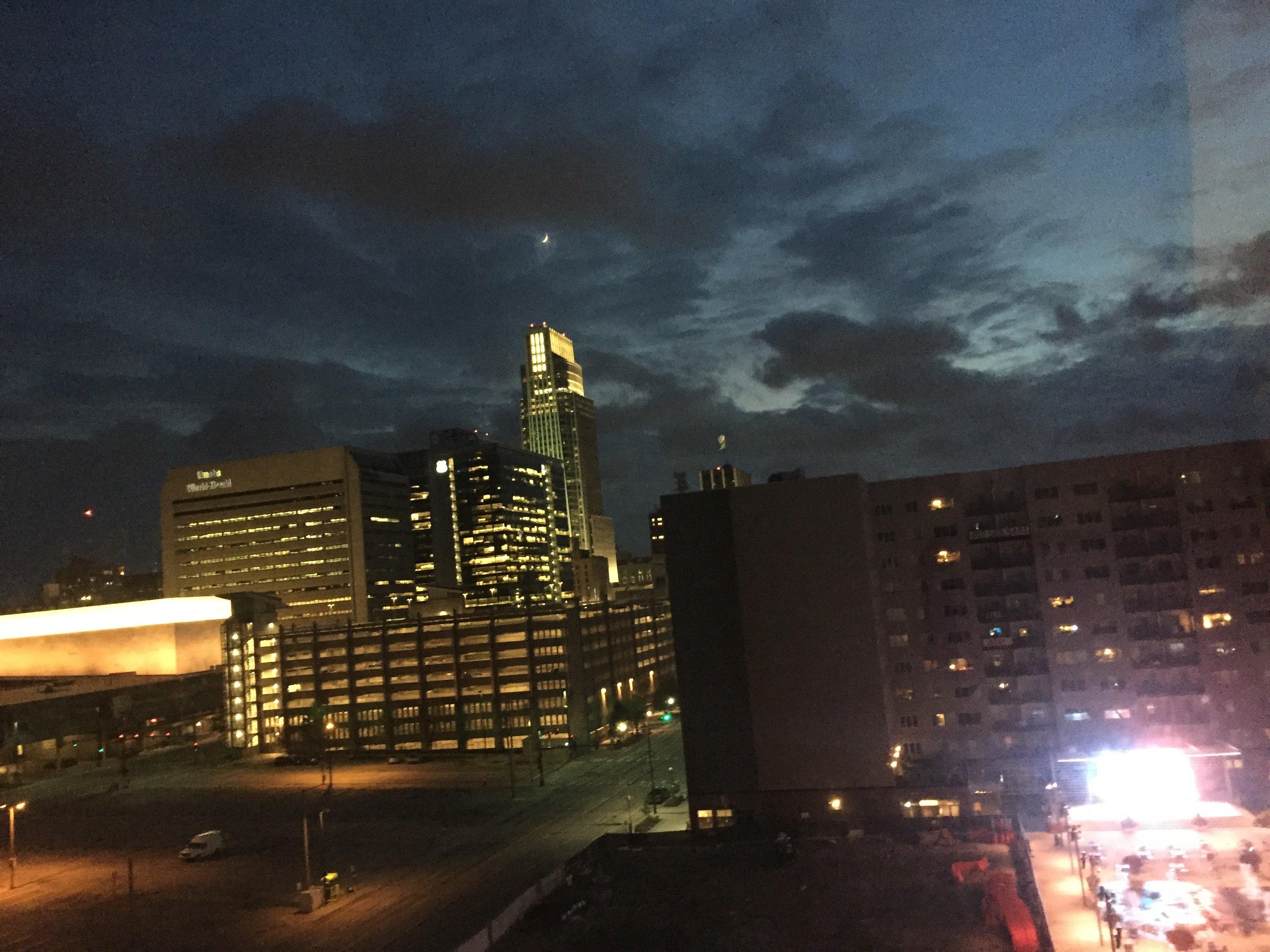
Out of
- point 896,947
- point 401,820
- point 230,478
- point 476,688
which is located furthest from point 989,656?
point 230,478

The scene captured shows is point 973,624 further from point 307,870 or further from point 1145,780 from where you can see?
point 307,870

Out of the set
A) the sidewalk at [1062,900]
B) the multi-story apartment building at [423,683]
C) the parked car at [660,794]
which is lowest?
the parked car at [660,794]

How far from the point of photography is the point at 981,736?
46875mm

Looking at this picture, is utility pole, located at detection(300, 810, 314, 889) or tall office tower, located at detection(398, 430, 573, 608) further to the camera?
tall office tower, located at detection(398, 430, 573, 608)

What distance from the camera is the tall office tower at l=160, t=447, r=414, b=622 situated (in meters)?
143

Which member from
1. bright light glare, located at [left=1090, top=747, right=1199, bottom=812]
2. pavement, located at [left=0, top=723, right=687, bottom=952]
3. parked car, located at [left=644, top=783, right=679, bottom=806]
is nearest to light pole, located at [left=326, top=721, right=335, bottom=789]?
pavement, located at [left=0, top=723, right=687, bottom=952]

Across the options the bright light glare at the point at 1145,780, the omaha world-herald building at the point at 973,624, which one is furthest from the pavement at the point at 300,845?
the bright light glare at the point at 1145,780

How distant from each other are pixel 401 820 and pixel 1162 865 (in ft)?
117

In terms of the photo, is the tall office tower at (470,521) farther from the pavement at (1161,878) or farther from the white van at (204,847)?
the pavement at (1161,878)

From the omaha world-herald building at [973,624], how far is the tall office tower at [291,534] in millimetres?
104061

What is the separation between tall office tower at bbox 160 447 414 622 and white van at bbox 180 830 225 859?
321 feet

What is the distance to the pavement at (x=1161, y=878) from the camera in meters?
24.2

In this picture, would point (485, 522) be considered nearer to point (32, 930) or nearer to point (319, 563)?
point (319, 563)

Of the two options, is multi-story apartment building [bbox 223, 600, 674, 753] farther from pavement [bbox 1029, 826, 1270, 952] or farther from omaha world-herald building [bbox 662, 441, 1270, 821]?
pavement [bbox 1029, 826, 1270, 952]
